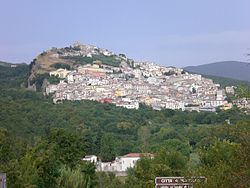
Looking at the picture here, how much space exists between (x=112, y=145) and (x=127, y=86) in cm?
9201

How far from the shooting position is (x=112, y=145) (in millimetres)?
78938

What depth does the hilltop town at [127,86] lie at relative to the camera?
144 metres

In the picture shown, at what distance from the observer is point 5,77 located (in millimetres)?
Result: 162375

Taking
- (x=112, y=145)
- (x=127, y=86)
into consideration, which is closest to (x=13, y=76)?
(x=127, y=86)

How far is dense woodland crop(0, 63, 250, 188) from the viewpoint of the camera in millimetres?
12855

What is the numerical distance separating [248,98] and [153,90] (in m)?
161

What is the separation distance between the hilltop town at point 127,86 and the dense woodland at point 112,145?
1589 centimetres

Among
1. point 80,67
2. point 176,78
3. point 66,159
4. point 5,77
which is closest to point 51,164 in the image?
point 66,159

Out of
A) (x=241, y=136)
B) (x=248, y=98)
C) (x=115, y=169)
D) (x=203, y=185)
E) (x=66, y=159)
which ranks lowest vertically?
(x=115, y=169)

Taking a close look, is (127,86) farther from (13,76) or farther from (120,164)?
(120,164)

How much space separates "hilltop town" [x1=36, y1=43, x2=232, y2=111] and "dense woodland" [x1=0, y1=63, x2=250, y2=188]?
15.9 meters

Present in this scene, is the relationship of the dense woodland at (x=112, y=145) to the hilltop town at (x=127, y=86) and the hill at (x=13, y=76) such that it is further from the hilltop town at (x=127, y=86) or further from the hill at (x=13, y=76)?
the hill at (x=13, y=76)

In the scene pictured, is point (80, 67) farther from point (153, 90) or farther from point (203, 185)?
point (203, 185)

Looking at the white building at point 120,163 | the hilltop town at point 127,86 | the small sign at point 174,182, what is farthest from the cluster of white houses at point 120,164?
→ the small sign at point 174,182
